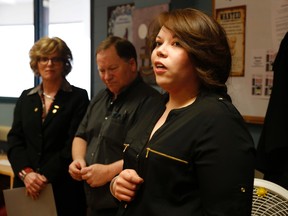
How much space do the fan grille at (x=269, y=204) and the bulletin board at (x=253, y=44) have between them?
0.80m

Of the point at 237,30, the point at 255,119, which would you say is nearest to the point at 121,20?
the point at 237,30

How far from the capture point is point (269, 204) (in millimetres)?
1395

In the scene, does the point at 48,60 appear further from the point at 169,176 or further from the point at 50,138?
the point at 169,176

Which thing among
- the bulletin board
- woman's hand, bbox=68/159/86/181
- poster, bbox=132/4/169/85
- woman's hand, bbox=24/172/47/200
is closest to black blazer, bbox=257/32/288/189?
the bulletin board

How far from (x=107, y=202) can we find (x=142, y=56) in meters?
1.34

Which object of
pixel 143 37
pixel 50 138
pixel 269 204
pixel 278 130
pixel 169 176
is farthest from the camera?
pixel 143 37

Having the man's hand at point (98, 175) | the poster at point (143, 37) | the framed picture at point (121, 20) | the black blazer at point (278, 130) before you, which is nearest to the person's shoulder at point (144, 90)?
the man's hand at point (98, 175)

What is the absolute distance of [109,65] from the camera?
1869mm

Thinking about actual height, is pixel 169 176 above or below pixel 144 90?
below

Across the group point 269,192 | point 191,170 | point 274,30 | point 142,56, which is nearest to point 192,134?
point 191,170

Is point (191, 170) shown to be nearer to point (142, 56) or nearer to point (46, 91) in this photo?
point (46, 91)

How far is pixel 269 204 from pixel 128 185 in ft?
1.98

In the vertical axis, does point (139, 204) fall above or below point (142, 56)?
below

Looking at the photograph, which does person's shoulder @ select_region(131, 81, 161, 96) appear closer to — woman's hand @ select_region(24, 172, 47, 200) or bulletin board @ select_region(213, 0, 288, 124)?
bulletin board @ select_region(213, 0, 288, 124)
